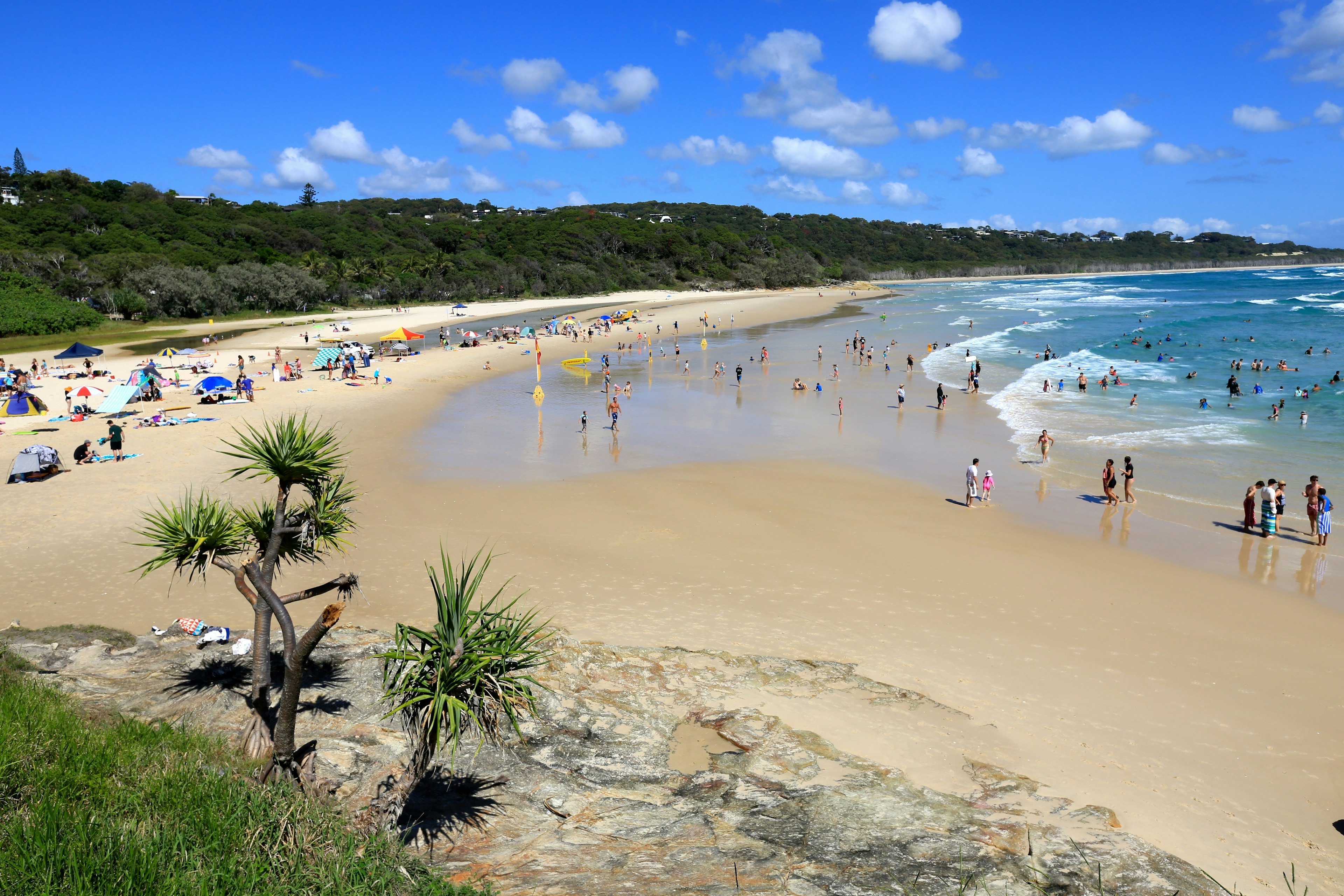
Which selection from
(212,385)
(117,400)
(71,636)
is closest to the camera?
(71,636)

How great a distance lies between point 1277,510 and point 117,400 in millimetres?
31989

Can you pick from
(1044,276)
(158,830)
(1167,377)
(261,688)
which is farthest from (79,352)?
(1044,276)

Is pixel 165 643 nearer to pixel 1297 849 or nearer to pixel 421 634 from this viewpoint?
pixel 421 634

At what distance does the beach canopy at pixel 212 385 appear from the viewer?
30.2m

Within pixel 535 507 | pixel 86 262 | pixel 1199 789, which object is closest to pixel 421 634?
pixel 1199 789

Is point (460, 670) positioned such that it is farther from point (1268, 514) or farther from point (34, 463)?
point (34, 463)

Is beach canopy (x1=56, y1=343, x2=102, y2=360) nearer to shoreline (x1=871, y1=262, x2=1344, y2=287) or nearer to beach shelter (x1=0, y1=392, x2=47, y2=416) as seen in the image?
beach shelter (x1=0, y1=392, x2=47, y2=416)

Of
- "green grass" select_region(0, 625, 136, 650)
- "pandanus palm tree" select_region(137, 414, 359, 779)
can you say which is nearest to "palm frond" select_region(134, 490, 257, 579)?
"pandanus palm tree" select_region(137, 414, 359, 779)

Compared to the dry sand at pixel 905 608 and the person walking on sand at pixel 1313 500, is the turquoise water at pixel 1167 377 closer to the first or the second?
the person walking on sand at pixel 1313 500

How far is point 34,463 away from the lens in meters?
19.7

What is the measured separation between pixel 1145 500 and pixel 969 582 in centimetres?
786

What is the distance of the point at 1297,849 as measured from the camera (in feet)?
24.3

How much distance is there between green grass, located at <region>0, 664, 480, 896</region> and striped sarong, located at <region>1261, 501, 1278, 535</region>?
1719cm

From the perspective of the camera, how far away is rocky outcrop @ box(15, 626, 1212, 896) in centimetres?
611
